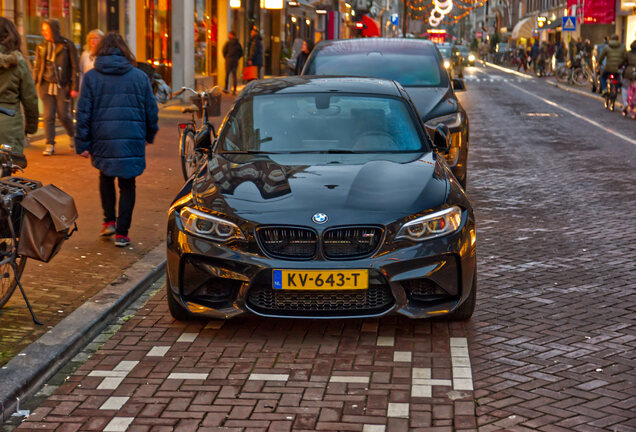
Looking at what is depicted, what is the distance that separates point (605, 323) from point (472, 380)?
1.48m

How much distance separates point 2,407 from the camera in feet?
15.4

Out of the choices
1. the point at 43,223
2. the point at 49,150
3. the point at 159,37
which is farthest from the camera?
the point at 159,37

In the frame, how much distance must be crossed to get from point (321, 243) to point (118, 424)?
1.63 metres

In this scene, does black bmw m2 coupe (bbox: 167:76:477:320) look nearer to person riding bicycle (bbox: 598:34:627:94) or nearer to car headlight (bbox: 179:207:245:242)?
car headlight (bbox: 179:207:245:242)

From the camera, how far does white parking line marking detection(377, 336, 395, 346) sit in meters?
5.86

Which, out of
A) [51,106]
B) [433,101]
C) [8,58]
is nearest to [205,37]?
[51,106]

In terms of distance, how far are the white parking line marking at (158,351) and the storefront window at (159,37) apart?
1928cm

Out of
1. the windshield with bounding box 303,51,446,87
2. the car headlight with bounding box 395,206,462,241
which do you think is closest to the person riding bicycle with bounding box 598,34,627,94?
the windshield with bounding box 303,51,446,87

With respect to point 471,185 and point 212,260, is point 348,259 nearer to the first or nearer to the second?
point 212,260

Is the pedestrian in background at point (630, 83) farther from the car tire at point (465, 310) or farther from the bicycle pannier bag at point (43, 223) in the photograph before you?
the bicycle pannier bag at point (43, 223)

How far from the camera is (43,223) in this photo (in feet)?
19.7

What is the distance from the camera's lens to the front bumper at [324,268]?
18.9 ft

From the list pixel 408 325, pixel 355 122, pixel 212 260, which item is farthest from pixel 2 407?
pixel 355 122

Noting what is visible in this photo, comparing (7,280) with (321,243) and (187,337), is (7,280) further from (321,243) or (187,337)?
(321,243)
